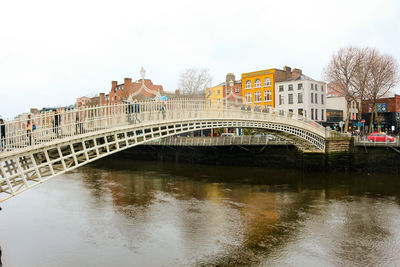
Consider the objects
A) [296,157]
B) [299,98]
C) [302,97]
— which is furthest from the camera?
[299,98]

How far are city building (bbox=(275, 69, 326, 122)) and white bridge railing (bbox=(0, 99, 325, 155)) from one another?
20242mm

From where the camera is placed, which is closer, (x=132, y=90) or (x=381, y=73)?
(x=381, y=73)

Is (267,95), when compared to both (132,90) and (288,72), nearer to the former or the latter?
(288,72)

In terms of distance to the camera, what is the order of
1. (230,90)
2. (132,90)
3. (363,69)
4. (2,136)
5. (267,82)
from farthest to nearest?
(132,90) < (230,90) < (267,82) < (363,69) < (2,136)

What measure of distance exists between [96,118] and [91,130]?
46 cm

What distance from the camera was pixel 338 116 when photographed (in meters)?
45.0

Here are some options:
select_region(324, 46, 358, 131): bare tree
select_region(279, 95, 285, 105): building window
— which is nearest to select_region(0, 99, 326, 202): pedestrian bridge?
select_region(324, 46, 358, 131): bare tree

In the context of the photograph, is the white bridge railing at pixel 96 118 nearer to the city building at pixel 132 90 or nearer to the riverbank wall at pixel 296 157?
the riverbank wall at pixel 296 157

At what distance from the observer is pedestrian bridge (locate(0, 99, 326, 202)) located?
1002cm

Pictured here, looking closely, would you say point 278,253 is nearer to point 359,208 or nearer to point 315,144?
point 359,208

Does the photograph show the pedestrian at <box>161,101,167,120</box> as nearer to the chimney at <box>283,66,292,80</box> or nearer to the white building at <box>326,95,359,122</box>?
the chimney at <box>283,66,292,80</box>

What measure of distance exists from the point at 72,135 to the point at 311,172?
66.8 ft

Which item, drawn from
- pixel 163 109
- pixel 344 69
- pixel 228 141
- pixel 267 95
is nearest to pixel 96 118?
pixel 163 109

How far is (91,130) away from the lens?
11852mm
